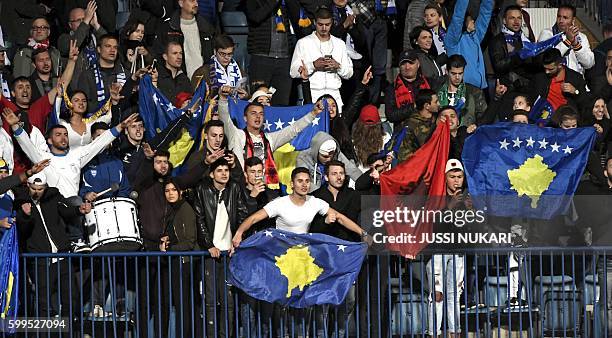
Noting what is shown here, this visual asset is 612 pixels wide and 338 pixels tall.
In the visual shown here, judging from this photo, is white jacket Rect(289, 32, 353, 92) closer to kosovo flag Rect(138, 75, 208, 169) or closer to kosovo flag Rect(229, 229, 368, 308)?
kosovo flag Rect(138, 75, 208, 169)

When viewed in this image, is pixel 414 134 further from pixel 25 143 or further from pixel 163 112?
pixel 25 143

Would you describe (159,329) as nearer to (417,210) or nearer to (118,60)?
(417,210)

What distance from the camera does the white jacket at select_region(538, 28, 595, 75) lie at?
2600 cm

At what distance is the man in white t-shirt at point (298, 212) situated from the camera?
21047 millimetres

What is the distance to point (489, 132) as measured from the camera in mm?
22750

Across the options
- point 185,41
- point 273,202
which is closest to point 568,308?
point 273,202

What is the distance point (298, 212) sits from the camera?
2114cm

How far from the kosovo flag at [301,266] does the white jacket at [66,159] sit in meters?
2.59

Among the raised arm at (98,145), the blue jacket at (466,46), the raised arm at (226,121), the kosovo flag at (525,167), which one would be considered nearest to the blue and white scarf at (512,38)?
the blue jacket at (466,46)

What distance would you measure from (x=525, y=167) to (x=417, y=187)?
1416 millimetres

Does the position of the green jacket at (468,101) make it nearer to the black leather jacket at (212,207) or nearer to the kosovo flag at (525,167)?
the kosovo flag at (525,167)

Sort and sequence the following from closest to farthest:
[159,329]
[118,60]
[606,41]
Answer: [159,329] < [118,60] < [606,41]

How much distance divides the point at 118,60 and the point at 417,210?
5.10m

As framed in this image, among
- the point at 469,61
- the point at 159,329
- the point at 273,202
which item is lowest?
the point at 159,329
